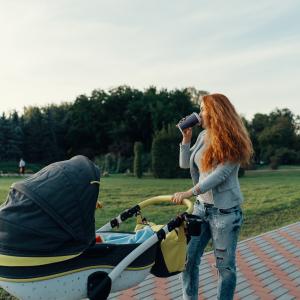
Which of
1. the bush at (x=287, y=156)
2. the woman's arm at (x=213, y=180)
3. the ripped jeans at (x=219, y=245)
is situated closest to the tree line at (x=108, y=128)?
the bush at (x=287, y=156)

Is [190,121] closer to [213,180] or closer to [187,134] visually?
[187,134]

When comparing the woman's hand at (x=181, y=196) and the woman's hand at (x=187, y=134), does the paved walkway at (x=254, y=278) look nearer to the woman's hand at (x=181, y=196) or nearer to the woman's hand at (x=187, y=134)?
the woman's hand at (x=181, y=196)

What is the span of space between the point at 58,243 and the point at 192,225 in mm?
1061

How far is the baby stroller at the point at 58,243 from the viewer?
10.2 ft

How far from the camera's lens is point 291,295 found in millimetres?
5105

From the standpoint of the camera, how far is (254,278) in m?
5.66

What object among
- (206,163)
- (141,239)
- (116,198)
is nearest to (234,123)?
(206,163)

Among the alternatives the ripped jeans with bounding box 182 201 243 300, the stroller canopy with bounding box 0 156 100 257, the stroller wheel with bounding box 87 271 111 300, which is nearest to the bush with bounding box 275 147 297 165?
the ripped jeans with bounding box 182 201 243 300

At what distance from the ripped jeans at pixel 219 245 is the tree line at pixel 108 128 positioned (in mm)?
44079

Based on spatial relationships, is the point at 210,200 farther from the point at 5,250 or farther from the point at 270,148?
the point at 270,148

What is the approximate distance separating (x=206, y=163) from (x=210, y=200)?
12.0 inches

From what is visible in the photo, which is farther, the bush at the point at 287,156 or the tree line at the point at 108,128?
the tree line at the point at 108,128

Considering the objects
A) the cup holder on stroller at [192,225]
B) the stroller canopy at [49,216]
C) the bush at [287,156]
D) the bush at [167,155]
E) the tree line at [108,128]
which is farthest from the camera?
the tree line at [108,128]

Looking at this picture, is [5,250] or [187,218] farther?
[187,218]
